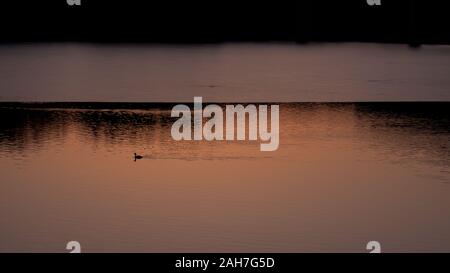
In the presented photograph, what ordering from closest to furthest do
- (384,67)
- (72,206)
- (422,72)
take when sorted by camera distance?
(72,206) < (422,72) < (384,67)

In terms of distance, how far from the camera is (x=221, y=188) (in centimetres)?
1237

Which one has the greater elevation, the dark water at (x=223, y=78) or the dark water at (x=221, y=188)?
the dark water at (x=223, y=78)

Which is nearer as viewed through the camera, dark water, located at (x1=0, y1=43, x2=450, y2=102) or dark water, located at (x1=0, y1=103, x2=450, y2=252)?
dark water, located at (x1=0, y1=103, x2=450, y2=252)

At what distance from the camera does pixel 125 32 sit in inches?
2958

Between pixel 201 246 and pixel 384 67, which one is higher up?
pixel 384 67

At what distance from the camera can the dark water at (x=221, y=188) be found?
396 inches

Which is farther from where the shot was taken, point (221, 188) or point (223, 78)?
point (223, 78)

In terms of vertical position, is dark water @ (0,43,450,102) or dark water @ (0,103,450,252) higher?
dark water @ (0,43,450,102)

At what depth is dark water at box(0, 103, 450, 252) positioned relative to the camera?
10.1m

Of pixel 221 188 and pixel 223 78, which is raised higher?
pixel 223 78

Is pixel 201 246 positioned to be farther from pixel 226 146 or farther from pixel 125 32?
pixel 125 32
